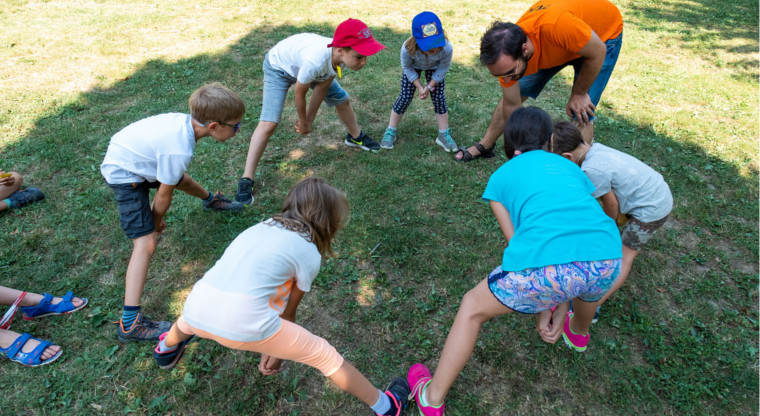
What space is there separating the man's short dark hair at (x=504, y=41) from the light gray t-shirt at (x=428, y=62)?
36.0 inches

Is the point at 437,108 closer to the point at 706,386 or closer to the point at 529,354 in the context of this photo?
the point at 529,354

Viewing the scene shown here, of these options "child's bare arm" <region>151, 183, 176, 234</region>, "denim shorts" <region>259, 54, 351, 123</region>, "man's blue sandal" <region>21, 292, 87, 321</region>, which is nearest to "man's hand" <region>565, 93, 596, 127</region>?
"denim shorts" <region>259, 54, 351, 123</region>

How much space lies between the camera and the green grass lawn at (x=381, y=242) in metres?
2.29

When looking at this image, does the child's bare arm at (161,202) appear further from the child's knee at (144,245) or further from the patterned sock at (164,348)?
the patterned sock at (164,348)

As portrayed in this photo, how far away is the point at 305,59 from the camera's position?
316cm

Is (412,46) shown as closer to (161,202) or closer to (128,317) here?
(161,202)

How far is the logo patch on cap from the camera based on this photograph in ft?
11.2

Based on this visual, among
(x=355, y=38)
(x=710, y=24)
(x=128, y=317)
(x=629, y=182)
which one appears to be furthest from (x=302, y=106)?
(x=710, y=24)

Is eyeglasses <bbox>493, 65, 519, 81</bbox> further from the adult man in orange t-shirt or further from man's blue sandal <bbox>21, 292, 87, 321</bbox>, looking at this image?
man's blue sandal <bbox>21, 292, 87, 321</bbox>

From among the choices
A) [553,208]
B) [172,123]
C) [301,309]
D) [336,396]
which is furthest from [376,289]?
[172,123]

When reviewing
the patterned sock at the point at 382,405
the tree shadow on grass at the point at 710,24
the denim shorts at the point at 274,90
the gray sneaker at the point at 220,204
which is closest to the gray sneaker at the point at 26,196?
the gray sneaker at the point at 220,204

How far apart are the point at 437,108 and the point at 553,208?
105 inches

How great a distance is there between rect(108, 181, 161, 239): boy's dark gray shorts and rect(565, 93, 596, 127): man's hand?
3074 mm

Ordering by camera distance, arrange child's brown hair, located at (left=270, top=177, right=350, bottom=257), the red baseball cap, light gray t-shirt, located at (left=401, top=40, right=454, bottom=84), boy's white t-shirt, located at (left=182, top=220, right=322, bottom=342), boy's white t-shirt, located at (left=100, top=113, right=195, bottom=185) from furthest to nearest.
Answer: light gray t-shirt, located at (left=401, top=40, right=454, bottom=84), the red baseball cap, boy's white t-shirt, located at (left=100, top=113, right=195, bottom=185), child's brown hair, located at (left=270, top=177, right=350, bottom=257), boy's white t-shirt, located at (left=182, top=220, right=322, bottom=342)
